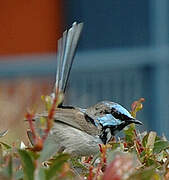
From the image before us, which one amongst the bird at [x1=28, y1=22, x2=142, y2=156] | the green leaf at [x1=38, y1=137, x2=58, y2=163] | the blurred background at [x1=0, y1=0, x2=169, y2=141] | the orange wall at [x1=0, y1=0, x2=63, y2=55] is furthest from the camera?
the orange wall at [x1=0, y1=0, x2=63, y2=55]

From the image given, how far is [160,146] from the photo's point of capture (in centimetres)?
246

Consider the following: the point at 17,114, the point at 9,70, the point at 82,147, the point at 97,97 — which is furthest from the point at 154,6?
the point at 82,147

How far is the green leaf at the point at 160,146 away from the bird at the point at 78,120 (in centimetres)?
22

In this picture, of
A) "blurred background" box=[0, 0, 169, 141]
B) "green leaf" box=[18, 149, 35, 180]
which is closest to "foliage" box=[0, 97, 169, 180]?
"green leaf" box=[18, 149, 35, 180]

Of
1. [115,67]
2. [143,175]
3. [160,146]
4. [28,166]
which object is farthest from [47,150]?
[115,67]

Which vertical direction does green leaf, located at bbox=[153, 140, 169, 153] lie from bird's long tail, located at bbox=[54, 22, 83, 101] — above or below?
below

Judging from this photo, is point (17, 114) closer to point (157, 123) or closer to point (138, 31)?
point (157, 123)

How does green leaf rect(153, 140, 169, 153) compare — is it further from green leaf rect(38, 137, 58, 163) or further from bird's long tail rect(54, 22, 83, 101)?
green leaf rect(38, 137, 58, 163)

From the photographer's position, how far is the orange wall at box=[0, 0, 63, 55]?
11977 mm

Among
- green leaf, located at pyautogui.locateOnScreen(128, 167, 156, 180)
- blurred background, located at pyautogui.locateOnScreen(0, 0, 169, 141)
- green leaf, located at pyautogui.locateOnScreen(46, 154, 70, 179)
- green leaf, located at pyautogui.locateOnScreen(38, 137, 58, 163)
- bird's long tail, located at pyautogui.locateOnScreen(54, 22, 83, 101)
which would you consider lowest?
blurred background, located at pyautogui.locateOnScreen(0, 0, 169, 141)

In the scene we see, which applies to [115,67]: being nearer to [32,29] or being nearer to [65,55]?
[32,29]

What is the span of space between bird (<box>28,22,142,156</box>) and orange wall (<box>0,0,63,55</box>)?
8.94 metres

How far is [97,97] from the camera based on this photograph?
9859mm

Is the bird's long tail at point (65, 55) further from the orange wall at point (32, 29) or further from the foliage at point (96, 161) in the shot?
the orange wall at point (32, 29)
